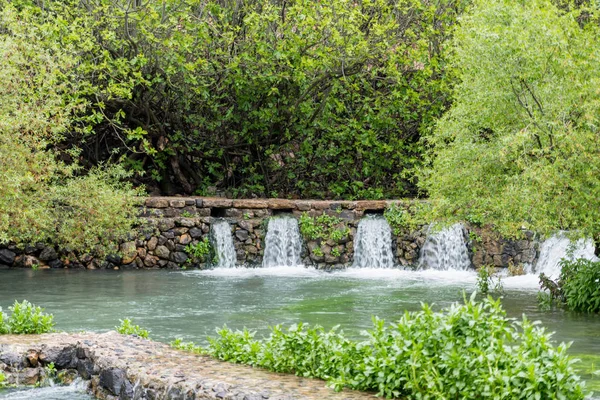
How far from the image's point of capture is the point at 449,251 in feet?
66.9

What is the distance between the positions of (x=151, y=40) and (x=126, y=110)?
10.8 feet

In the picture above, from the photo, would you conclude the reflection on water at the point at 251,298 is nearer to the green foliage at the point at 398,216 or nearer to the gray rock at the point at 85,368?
the green foliage at the point at 398,216

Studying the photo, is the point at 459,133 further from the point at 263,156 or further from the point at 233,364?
the point at 263,156

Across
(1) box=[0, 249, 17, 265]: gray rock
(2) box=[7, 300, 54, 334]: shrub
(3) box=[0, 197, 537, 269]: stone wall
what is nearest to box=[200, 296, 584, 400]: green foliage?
(2) box=[7, 300, 54, 334]: shrub

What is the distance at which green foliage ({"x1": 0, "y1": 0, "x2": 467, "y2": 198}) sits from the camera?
67.6 ft

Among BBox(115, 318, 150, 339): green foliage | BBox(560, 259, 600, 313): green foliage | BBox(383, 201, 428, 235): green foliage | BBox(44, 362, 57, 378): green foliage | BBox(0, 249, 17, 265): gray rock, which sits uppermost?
BBox(383, 201, 428, 235): green foliage

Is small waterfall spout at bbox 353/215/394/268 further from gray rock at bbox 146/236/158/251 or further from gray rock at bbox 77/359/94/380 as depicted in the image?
gray rock at bbox 77/359/94/380

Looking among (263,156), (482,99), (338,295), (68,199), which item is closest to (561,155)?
(482,99)

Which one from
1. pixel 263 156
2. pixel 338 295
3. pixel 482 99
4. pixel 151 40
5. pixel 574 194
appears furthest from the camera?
pixel 263 156

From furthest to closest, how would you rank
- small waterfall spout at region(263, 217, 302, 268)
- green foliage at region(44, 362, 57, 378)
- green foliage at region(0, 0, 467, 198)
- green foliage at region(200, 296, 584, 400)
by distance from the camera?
small waterfall spout at region(263, 217, 302, 268)
green foliage at region(0, 0, 467, 198)
green foliage at region(44, 362, 57, 378)
green foliage at region(200, 296, 584, 400)

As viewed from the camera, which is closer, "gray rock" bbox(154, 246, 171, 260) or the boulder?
the boulder

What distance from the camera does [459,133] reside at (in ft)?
45.5

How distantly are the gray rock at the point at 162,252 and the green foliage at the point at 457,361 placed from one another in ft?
44.5

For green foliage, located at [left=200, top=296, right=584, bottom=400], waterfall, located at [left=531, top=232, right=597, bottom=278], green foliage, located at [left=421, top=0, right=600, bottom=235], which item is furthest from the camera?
waterfall, located at [left=531, top=232, right=597, bottom=278]
